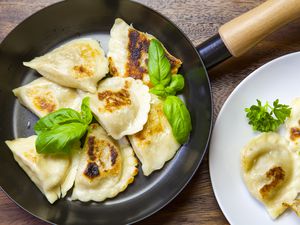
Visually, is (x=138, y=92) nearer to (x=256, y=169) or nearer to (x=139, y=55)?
(x=139, y=55)

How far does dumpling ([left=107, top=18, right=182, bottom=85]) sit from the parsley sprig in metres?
0.49

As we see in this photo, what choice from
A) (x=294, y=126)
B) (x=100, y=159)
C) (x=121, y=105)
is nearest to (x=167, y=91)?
(x=121, y=105)

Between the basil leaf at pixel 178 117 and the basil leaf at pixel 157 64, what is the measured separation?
13 centimetres

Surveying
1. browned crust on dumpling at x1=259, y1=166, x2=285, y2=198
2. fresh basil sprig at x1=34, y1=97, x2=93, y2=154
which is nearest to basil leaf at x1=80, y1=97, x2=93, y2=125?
fresh basil sprig at x1=34, y1=97, x2=93, y2=154

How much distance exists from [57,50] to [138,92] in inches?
20.6

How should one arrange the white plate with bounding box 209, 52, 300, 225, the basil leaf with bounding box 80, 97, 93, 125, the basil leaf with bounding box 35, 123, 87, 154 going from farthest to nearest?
Result: the white plate with bounding box 209, 52, 300, 225
the basil leaf with bounding box 80, 97, 93, 125
the basil leaf with bounding box 35, 123, 87, 154

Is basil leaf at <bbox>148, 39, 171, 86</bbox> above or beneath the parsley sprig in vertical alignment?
above

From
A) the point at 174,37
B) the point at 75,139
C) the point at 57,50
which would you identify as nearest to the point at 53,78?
the point at 57,50

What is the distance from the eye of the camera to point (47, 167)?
2342 mm

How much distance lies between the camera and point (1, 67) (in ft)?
7.91

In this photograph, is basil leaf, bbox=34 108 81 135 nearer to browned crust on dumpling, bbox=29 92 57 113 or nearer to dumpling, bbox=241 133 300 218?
browned crust on dumpling, bbox=29 92 57 113

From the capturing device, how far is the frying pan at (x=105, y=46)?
2.32 m

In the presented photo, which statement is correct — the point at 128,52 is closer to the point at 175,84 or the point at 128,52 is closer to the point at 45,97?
the point at 175,84

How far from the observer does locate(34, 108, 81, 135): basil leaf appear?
7.45 ft
